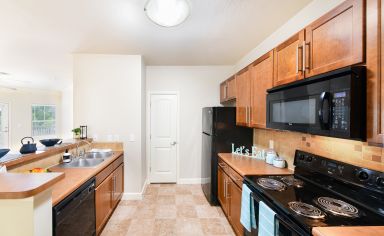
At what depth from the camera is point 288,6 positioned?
195 centimetres

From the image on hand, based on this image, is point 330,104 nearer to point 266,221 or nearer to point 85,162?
point 266,221

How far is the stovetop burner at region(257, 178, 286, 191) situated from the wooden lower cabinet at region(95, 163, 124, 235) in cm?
182

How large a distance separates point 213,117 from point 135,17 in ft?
5.78

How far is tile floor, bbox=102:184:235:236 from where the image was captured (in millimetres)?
2531

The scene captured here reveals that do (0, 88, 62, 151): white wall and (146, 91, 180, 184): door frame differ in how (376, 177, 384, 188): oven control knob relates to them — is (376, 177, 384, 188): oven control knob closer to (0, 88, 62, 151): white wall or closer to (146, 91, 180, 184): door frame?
(146, 91, 180, 184): door frame

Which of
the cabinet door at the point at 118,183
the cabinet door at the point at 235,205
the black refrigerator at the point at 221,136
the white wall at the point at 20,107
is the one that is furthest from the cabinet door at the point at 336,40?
the white wall at the point at 20,107

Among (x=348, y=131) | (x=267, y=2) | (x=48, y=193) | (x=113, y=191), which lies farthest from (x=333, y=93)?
(x=113, y=191)

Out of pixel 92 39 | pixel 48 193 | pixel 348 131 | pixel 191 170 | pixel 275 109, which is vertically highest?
pixel 92 39

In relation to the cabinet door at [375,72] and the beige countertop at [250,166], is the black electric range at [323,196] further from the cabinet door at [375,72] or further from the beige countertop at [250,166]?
the cabinet door at [375,72]

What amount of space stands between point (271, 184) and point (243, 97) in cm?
139

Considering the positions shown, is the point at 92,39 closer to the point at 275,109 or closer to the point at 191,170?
the point at 275,109

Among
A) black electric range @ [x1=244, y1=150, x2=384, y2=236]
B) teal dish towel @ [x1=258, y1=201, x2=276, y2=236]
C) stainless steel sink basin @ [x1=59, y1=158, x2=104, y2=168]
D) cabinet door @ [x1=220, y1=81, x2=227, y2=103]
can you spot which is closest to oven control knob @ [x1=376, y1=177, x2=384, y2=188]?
black electric range @ [x1=244, y1=150, x2=384, y2=236]

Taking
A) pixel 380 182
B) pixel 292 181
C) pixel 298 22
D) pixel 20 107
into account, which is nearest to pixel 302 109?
pixel 380 182

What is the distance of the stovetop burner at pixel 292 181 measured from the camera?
5.65ft
